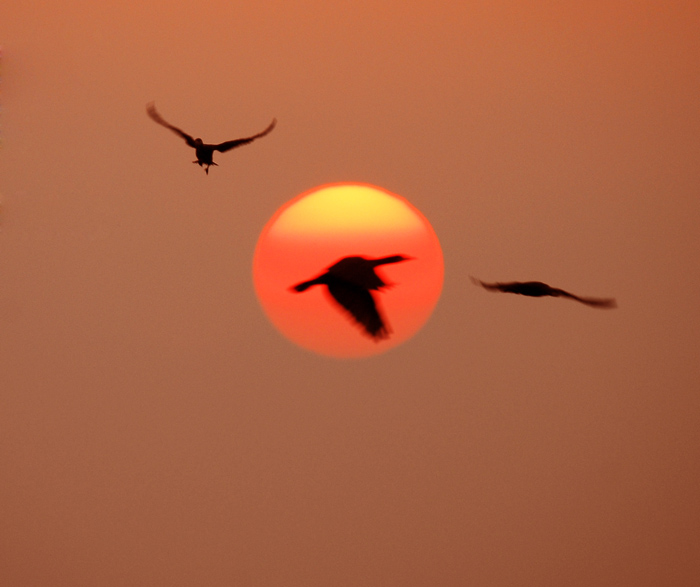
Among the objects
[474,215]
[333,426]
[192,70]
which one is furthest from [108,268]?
[474,215]

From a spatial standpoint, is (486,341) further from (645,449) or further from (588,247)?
(645,449)

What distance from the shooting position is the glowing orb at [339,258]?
2.21m

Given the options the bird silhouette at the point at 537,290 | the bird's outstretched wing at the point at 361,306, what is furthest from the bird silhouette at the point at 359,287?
the bird silhouette at the point at 537,290

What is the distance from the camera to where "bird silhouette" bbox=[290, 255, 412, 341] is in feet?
7.31

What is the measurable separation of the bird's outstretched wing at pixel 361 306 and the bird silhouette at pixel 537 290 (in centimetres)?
31

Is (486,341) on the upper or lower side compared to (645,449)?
upper

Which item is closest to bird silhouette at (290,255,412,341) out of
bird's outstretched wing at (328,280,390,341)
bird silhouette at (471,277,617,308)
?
bird's outstretched wing at (328,280,390,341)

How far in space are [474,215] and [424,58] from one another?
1.63 ft

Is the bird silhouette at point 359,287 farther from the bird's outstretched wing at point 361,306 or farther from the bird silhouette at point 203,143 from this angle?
the bird silhouette at point 203,143

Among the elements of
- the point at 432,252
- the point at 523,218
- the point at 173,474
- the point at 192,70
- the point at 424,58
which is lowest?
the point at 173,474

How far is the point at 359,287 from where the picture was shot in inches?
87.8

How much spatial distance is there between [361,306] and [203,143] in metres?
0.68

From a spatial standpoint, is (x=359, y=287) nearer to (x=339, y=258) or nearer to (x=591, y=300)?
(x=339, y=258)

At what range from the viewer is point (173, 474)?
2.21 metres
